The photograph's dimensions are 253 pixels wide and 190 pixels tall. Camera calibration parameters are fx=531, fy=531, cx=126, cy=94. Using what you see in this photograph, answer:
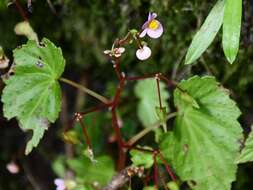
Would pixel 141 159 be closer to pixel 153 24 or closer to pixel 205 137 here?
pixel 205 137

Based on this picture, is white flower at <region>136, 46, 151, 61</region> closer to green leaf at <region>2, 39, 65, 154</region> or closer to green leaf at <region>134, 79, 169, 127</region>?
green leaf at <region>2, 39, 65, 154</region>

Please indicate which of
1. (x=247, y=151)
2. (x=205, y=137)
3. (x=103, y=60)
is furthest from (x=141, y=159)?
(x=103, y=60)

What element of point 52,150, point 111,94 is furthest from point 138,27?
point 52,150

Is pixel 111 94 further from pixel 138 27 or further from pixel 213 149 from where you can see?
pixel 213 149

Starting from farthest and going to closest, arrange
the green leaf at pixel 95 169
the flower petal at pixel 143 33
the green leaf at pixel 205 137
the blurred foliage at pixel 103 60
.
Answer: the green leaf at pixel 95 169 → the blurred foliage at pixel 103 60 → the green leaf at pixel 205 137 → the flower petal at pixel 143 33

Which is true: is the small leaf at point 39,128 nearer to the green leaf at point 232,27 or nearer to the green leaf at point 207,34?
the green leaf at point 207,34

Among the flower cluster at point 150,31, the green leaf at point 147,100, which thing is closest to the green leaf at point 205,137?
the flower cluster at point 150,31

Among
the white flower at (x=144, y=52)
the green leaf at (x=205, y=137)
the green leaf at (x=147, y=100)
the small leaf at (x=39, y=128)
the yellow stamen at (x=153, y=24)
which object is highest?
the green leaf at (x=147, y=100)
